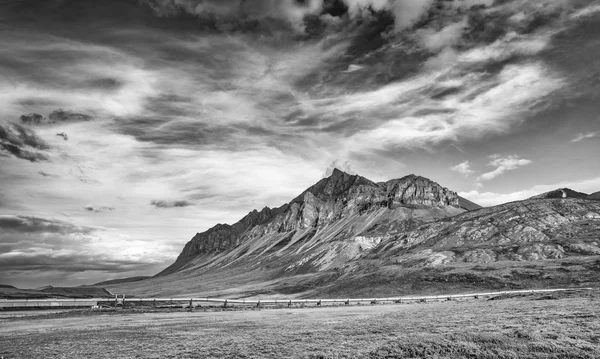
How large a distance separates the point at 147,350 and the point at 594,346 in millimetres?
22486

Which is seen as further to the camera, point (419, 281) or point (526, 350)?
point (419, 281)

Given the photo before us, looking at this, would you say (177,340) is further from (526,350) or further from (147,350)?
(526,350)

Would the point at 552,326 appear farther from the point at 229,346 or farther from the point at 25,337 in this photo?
the point at 25,337

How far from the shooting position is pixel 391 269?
186 m

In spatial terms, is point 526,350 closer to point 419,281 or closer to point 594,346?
point 594,346

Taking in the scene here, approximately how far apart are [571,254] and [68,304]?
195188 mm

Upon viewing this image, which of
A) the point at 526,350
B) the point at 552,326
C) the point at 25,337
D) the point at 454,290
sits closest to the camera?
the point at 526,350

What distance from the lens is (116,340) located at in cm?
2686

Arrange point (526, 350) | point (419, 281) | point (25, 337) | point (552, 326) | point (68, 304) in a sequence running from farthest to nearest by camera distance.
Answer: point (419, 281) → point (68, 304) → point (25, 337) → point (552, 326) → point (526, 350)

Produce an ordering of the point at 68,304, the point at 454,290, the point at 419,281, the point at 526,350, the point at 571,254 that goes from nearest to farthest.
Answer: the point at 526,350 < the point at 68,304 < the point at 454,290 < the point at 419,281 < the point at 571,254

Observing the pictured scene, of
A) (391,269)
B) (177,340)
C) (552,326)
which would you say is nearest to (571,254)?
(391,269)

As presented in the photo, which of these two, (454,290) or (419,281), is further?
(419,281)

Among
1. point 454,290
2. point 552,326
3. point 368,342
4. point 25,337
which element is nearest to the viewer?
point 368,342

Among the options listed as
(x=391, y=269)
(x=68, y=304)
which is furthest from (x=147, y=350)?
(x=391, y=269)
